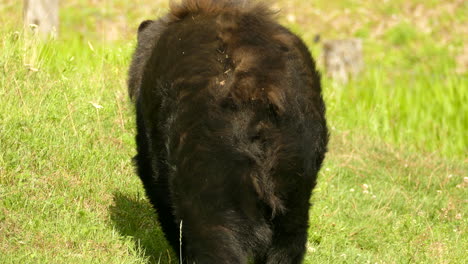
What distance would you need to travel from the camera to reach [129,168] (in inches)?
236

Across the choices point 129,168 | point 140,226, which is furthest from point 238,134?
point 129,168

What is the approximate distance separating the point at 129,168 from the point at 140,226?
2.49 ft

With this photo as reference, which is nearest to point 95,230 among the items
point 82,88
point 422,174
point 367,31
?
point 82,88

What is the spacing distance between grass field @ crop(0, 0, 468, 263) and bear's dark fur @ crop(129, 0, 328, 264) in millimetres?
711

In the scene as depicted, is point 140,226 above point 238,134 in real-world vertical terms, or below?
below

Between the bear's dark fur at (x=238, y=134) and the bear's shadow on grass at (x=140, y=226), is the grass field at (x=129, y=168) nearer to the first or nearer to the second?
the bear's shadow on grass at (x=140, y=226)

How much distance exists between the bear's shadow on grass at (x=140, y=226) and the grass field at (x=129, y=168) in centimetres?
1

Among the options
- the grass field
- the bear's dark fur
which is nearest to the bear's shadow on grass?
the grass field

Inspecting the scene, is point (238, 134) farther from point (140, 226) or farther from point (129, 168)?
point (129, 168)

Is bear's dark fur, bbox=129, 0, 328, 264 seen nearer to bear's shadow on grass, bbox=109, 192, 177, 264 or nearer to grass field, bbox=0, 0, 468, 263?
grass field, bbox=0, 0, 468, 263

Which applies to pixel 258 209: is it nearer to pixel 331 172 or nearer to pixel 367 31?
pixel 331 172

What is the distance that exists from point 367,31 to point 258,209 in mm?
12023

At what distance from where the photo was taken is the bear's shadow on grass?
4.93m

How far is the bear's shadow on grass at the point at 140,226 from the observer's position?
4.93 m
